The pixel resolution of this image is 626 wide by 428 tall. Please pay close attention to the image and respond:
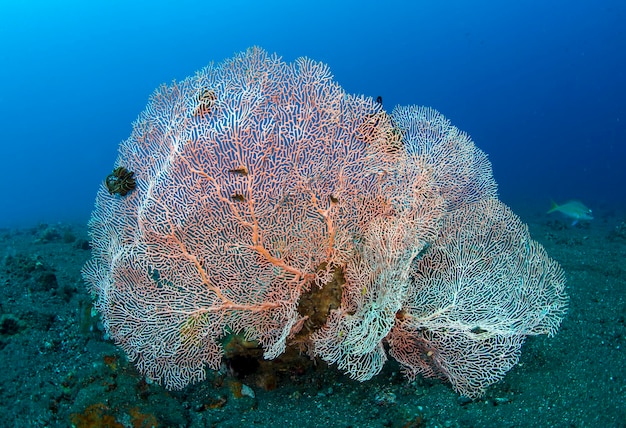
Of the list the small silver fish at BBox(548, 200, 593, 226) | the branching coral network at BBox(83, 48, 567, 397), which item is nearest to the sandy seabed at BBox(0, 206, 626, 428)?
the branching coral network at BBox(83, 48, 567, 397)

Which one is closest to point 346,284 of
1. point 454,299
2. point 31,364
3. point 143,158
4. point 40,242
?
point 454,299

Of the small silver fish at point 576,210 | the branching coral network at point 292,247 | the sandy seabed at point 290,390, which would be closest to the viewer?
the sandy seabed at point 290,390

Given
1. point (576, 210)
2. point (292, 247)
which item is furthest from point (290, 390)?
point (576, 210)

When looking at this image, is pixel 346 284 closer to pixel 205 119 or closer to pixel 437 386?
pixel 437 386

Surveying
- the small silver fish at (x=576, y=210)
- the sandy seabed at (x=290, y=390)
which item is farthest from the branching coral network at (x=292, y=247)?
the small silver fish at (x=576, y=210)

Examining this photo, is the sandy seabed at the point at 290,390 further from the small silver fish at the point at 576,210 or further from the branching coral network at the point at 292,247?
the small silver fish at the point at 576,210

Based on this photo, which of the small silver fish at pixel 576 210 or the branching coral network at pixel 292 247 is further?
the small silver fish at pixel 576 210

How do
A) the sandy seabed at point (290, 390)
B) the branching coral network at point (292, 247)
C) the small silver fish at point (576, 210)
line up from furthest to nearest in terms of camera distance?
the small silver fish at point (576, 210) → the branching coral network at point (292, 247) → the sandy seabed at point (290, 390)

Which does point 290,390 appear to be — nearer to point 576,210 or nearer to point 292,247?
point 292,247

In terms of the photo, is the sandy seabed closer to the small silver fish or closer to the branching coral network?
the branching coral network
